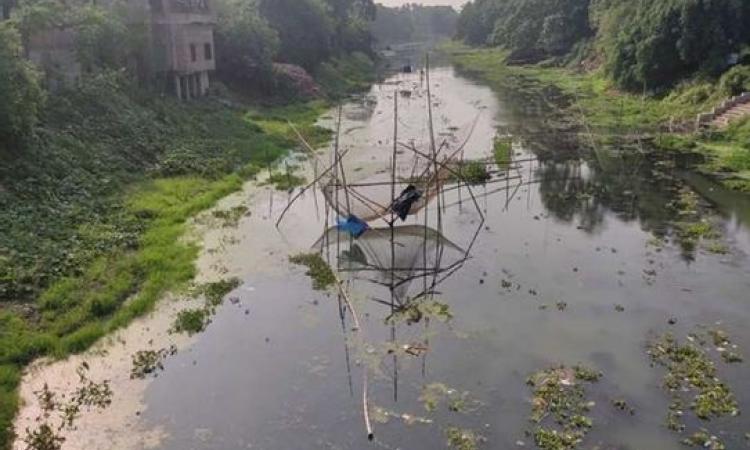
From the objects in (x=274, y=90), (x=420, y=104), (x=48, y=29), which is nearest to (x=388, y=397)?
(x=48, y=29)

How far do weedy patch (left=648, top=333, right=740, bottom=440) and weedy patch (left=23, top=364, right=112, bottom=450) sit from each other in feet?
28.8

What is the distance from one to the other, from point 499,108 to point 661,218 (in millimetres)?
25097

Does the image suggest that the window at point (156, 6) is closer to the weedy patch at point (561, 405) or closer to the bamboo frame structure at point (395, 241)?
the bamboo frame structure at point (395, 241)

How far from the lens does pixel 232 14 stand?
41594 millimetres

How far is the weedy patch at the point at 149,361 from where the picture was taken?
12.1 m

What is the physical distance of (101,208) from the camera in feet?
61.8

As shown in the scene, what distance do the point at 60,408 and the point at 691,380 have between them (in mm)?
10043

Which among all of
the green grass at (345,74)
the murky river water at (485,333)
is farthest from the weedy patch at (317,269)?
the green grass at (345,74)

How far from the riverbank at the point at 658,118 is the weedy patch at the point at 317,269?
14.3 meters

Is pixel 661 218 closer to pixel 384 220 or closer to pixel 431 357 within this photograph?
pixel 384 220

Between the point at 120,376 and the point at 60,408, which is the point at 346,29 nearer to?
the point at 120,376

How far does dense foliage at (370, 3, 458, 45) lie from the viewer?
150m

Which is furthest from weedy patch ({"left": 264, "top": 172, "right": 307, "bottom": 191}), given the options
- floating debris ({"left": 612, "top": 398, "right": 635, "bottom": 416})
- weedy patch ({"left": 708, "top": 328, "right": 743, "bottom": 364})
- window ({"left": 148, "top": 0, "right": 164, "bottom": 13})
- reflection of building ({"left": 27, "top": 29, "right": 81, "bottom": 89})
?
floating debris ({"left": 612, "top": 398, "right": 635, "bottom": 416})

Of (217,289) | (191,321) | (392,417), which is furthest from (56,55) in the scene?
(392,417)
